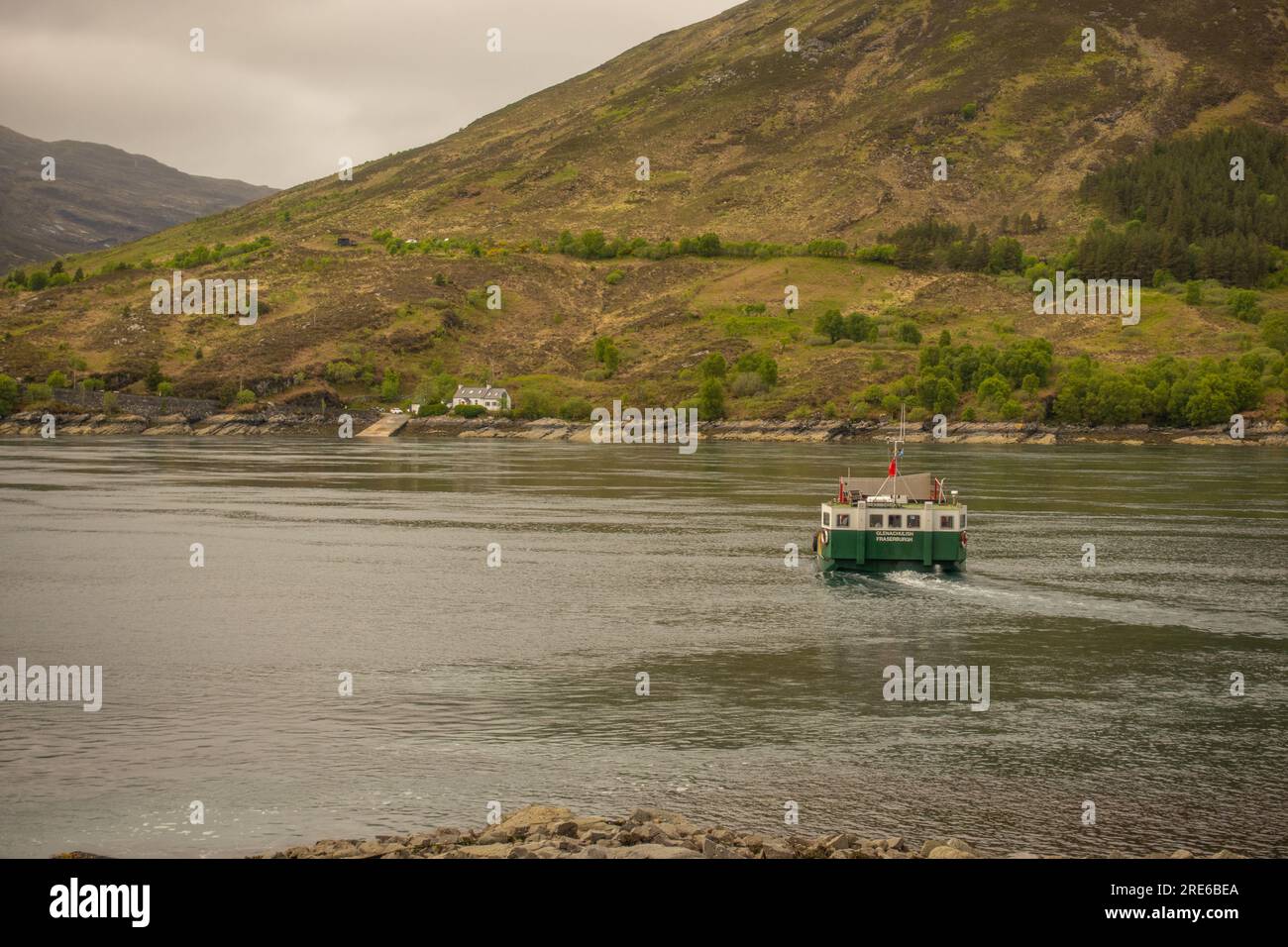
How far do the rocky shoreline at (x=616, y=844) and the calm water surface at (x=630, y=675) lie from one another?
2597 millimetres

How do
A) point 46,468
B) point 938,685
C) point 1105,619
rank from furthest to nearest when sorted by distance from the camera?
point 46,468 → point 1105,619 → point 938,685

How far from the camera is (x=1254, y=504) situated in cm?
10212

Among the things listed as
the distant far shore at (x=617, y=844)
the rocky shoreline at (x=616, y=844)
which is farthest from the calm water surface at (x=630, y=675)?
the rocky shoreline at (x=616, y=844)

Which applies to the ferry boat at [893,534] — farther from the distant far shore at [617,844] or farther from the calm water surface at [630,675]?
the distant far shore at [617,844]

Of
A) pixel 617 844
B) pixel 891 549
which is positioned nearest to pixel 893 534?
pixel 891 549

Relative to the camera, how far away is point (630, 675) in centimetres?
4500

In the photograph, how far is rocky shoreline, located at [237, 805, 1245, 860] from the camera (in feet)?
76.4

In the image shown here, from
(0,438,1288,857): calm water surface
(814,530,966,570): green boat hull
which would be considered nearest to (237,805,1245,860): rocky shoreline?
(0,438,1288,857): calm water surface

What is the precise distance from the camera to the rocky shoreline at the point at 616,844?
76.4ft

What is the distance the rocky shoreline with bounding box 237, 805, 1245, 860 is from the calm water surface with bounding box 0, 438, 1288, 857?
2597 millimetres

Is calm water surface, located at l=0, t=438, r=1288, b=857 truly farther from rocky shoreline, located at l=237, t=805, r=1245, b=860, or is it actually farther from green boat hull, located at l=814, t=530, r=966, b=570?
rocky shoreline, located at l=237, t=805, r=1245, b=860
